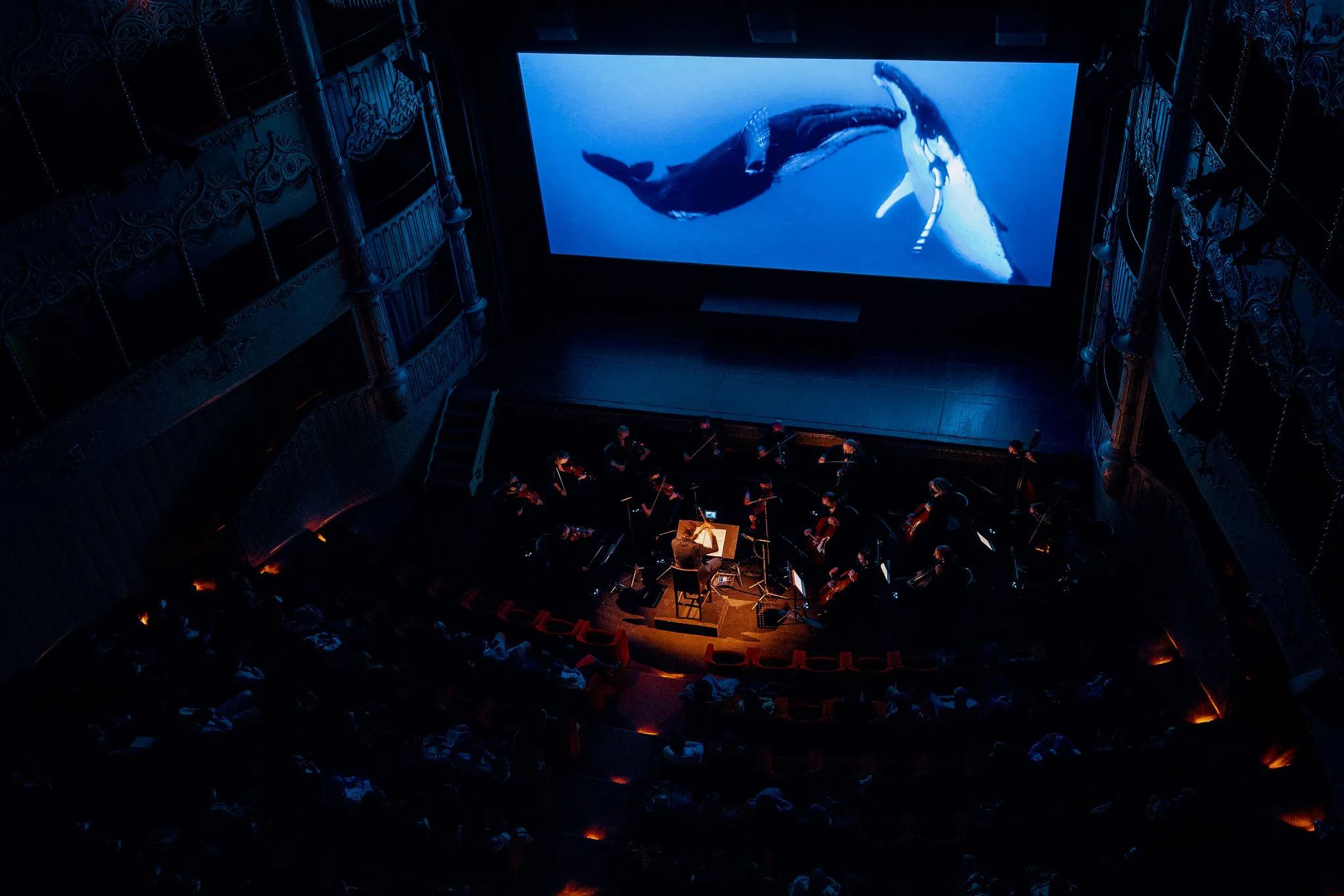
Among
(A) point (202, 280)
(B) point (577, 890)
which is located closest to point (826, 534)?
(B) point (577, 890)

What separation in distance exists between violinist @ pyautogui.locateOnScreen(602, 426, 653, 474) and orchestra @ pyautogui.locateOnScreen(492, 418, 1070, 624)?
0.02 metres

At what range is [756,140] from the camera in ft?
50.3

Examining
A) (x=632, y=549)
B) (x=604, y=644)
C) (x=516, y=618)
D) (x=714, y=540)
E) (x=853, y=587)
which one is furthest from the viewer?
(x=632, y=549)

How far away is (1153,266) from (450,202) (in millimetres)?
9715

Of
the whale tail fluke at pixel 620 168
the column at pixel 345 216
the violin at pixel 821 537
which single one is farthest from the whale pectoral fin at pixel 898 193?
the column at pixel 345 216

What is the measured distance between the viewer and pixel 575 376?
1603 centimetres

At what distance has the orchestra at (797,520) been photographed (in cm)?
1226

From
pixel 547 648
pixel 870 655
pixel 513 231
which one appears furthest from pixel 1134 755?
pixel 513 231

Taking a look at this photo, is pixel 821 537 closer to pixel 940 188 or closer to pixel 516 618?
pixel 516 618

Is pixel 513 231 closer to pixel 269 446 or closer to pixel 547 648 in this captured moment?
pixel 269 446

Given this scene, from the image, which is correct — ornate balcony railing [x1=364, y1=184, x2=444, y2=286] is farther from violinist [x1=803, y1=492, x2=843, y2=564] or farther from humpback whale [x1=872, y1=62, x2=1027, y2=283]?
violinist [x1=803, y1=492, x2=843, y2=564]

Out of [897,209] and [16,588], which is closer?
[16,588]

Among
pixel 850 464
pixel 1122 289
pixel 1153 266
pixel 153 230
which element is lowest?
pixel 850 464

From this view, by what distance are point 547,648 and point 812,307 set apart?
7.06m
